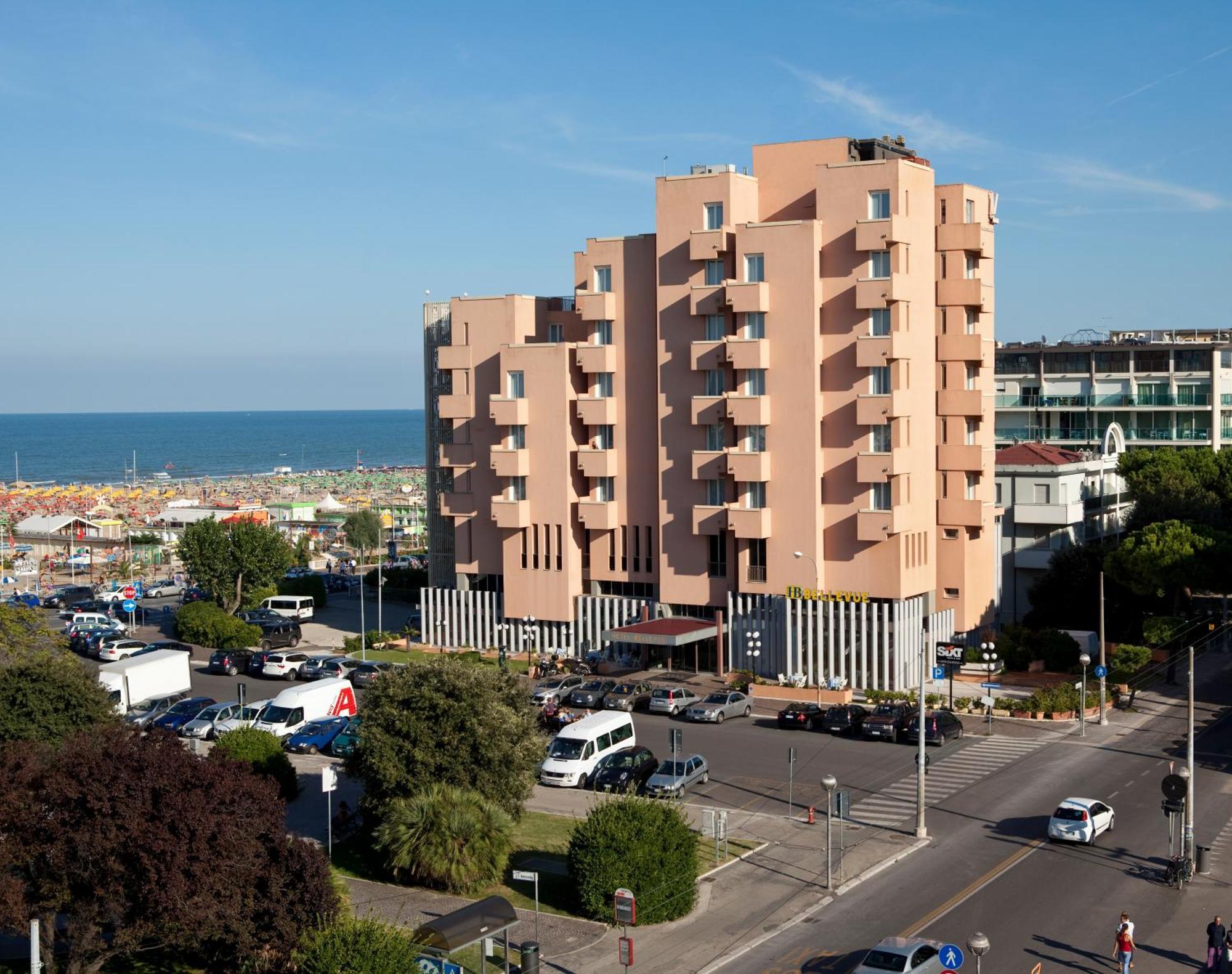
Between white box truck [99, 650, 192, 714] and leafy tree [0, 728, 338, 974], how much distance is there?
29.3 meters

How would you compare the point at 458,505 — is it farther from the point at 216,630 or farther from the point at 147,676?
the point at 147,676

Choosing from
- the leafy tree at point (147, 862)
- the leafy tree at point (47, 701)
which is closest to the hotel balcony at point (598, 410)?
the leafy tree at point (47, 701)

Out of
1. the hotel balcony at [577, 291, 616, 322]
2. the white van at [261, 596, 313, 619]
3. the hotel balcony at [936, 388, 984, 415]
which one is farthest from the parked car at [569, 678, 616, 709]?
the white van at [261, 596, 313, 619]

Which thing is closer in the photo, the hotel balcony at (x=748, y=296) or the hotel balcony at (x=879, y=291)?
the hotel balcony at (x=879, y=291)

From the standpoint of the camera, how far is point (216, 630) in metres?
74.9

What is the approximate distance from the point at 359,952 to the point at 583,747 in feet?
69.1

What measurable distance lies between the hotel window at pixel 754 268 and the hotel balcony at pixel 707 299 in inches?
52.8

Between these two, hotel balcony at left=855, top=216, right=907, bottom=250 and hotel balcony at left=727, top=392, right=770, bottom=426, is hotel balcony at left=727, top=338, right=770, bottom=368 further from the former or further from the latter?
hotel balcony at left=855, top=216, right=907, bottom=250

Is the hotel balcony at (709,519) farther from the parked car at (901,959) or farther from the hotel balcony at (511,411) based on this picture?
the parked car at (901,959)

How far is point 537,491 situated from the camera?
231ft

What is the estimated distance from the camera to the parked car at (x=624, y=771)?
45188mm

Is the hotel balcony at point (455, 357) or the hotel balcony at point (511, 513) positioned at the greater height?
the hotel balcony at point (455, 357)

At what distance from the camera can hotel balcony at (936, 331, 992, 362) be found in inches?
2628

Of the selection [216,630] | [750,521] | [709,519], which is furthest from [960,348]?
[216,630]
